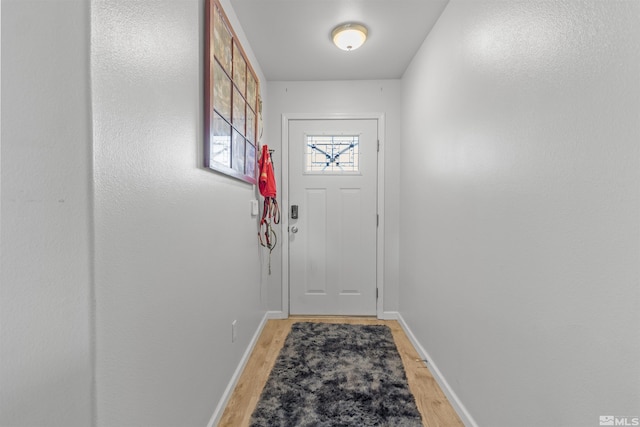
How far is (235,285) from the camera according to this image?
178cm

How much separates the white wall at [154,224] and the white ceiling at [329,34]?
0.78 m

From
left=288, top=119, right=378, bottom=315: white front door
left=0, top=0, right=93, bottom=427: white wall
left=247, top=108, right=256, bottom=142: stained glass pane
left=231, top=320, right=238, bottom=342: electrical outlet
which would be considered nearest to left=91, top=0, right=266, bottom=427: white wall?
left=0, top=0, right=93, bottom=427: white wall

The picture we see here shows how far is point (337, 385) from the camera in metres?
1.75

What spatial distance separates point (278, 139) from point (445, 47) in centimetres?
164

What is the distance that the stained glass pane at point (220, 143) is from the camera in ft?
4.41

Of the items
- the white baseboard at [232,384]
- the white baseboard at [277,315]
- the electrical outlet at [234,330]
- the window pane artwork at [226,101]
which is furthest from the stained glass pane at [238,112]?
the white baseboard at [277,315]

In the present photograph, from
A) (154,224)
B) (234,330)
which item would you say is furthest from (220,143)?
(234,330)

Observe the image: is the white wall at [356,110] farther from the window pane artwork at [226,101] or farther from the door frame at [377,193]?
the window pane artwork at [226,101]

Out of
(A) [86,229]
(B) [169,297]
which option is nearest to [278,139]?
(B) [169,297]

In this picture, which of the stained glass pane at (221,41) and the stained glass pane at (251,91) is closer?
the stained glass pane at (221,41)

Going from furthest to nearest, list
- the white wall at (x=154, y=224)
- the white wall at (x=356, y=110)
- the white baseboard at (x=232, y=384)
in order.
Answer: the white wall at (x=356, y=110)
the white baseboard at (x=232, y=384)
the white wall at (x=154, y=224)

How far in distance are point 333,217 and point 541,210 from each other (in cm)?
201

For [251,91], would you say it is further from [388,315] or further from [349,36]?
[388,315]

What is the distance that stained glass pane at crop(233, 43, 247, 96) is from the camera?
1695mm
